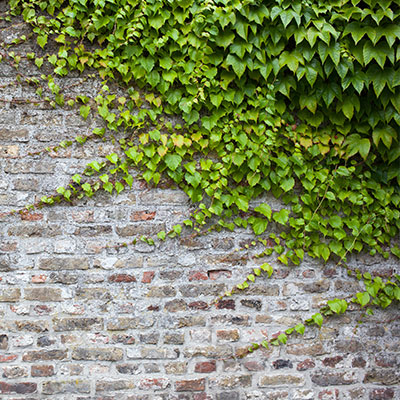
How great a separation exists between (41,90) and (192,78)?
3.22ft

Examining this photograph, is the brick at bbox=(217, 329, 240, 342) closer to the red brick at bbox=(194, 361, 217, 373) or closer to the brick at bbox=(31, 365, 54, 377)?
the red brick at bbox=(194, 361, 217, 373)

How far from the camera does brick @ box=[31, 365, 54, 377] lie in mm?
2553

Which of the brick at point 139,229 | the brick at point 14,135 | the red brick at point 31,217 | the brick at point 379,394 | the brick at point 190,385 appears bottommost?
the brick at point 379,394

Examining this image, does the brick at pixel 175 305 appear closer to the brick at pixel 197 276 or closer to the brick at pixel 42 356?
the brick at pixel 197 276

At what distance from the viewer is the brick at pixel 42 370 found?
255 centimetres

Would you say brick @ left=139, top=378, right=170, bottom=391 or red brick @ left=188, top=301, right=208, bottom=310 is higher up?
red brick @ left=188, top=301, right=208, bottom=310

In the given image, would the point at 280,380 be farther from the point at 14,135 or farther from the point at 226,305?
the point at 14,135

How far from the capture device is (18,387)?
2.54 m

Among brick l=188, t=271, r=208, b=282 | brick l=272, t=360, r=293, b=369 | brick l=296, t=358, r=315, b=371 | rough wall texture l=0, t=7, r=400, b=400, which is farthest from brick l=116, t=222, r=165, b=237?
brick l=296, t=358, r=315, b=371

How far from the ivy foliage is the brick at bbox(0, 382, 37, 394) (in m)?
1.17

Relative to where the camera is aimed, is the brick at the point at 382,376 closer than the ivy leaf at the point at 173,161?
No

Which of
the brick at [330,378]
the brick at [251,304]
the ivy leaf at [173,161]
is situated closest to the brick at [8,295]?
the ivy leaf at [173,161]

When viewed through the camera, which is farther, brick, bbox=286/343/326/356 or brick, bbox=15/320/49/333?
brick, bbox=286/343/326/356

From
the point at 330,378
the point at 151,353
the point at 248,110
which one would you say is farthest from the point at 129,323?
the point at 248,110
